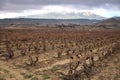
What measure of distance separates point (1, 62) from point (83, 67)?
888 centimetres

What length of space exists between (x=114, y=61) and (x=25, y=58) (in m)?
9.64

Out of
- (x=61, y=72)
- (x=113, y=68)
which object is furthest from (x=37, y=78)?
(x=113, y=68)

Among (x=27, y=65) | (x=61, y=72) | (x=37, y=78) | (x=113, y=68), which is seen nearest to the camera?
(x=37, y=78)

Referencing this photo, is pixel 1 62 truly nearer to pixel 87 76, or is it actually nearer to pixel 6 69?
pixel 6 69

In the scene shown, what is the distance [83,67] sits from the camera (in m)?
22.0

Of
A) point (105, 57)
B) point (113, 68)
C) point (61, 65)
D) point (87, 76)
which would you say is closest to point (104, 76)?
point (87, 76)

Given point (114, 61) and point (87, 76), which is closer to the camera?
point (87, 76)

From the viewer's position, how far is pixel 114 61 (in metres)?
25.4

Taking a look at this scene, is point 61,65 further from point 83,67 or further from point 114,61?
point 114,61

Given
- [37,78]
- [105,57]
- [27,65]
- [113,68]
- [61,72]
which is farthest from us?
[105,57]

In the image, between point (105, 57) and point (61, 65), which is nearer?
point (61, 65)

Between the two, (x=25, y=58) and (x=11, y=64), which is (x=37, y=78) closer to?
(x=11, y=64)

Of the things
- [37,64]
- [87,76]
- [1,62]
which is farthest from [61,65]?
[1,62]

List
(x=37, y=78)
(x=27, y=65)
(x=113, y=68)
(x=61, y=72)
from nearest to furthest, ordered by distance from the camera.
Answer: (x=37, y=78) < (x=61, y=72) < (x=113, y=68) < (x=27, y=65)
